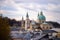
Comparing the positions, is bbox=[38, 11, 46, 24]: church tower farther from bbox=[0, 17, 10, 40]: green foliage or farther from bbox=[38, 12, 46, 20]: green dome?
bbox=[0, 17, 10, 40]: green foliage

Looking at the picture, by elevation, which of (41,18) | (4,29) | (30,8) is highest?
(30,8)

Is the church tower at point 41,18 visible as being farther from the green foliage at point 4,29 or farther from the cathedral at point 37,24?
the green foliage at point 4,29

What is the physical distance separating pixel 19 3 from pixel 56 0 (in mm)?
751

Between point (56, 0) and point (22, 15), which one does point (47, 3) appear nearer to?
point (56, 0)

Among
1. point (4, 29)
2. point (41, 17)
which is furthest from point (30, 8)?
point (4, 29)

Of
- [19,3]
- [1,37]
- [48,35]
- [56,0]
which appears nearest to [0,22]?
[1,37]

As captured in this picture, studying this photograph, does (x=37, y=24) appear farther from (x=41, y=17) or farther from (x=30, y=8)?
(x=30, y=8)

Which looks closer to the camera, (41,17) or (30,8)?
(41,17)

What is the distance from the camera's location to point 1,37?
123 inches

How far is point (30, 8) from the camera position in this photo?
322cm

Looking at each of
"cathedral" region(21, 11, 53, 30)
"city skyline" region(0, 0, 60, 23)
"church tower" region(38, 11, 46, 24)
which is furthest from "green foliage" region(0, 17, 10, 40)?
"church tower" region(38, 11, 46, 24)

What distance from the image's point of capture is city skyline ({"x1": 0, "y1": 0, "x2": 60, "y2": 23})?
3.17 m

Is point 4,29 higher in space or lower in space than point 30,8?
lower

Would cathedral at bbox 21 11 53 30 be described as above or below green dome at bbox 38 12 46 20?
below
